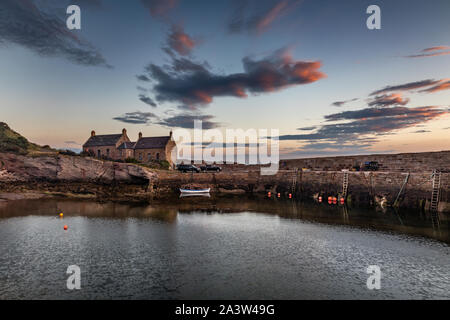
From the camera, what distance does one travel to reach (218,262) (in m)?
13.4

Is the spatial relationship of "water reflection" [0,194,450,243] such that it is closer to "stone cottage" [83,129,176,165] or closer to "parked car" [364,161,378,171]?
"parked car" [364,161,378,171]

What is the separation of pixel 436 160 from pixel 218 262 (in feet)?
105

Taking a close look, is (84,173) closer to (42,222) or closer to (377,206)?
(42,222)

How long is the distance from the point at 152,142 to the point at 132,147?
18.5ft

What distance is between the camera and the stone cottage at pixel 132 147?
6700 centimetres

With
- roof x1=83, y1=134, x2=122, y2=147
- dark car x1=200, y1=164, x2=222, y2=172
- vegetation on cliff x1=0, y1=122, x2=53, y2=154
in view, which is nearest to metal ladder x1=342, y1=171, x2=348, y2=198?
dark car x1=200, y1=164, x2=222, y2=172

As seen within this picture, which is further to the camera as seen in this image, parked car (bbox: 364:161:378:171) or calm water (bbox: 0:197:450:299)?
parked car (bbox: 364:161:378:171)

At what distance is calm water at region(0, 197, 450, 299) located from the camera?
10578mm

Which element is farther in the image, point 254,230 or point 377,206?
point 377,206

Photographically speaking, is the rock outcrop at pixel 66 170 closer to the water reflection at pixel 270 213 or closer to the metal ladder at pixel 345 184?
the water reflection at pixel 270 213

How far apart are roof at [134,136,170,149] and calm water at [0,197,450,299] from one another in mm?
42898

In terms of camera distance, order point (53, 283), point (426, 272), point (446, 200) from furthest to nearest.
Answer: point (446, 200)
point (426, 272)
point (53, 283)

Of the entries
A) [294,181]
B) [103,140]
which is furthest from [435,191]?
[103,140]
